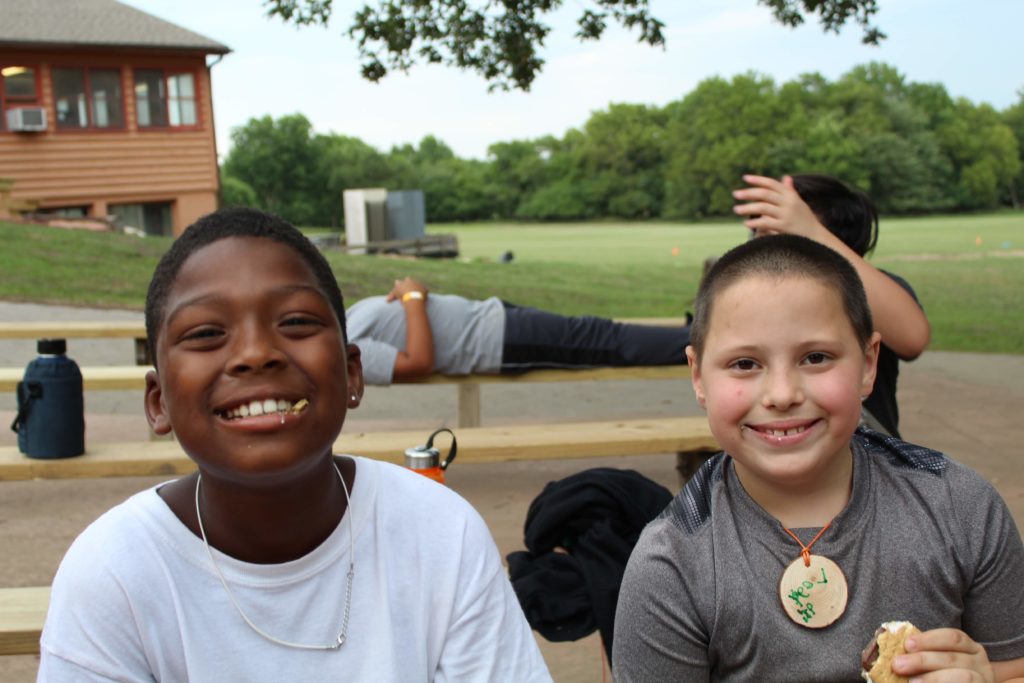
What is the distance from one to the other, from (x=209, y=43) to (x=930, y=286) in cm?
1653

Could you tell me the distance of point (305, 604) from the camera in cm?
150

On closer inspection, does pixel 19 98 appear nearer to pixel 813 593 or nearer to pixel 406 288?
pixel 406 288

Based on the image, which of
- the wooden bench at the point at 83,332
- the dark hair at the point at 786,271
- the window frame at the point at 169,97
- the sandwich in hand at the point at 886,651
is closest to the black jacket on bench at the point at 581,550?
the dark hair at the point at 786,271

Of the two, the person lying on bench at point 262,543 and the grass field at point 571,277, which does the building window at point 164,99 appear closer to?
the grass field at point 571,277

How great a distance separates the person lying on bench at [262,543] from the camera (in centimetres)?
143

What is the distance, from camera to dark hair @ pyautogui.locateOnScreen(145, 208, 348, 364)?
1545 mm

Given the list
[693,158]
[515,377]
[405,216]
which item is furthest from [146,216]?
[693,158]

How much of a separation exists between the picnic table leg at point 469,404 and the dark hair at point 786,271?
3.92 m

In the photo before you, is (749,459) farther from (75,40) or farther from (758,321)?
(75,40)

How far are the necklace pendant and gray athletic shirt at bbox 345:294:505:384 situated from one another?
3.37 m

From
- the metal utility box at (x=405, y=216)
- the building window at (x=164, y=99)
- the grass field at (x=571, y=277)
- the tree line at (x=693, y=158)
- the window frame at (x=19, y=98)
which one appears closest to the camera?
the grass field at (x=571, y=277)

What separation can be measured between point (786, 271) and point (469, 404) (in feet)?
13.4

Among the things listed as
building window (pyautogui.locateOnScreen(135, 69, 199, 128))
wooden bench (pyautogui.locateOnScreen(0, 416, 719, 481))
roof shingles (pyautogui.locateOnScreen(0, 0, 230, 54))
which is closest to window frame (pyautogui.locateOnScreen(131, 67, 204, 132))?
building window (pyautogui.locateOnScreen(135, 69, 199, 128))

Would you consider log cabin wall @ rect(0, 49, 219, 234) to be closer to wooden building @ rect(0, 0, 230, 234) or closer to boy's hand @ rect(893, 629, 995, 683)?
wooden building @ rect(0, 0, 230, 234)
